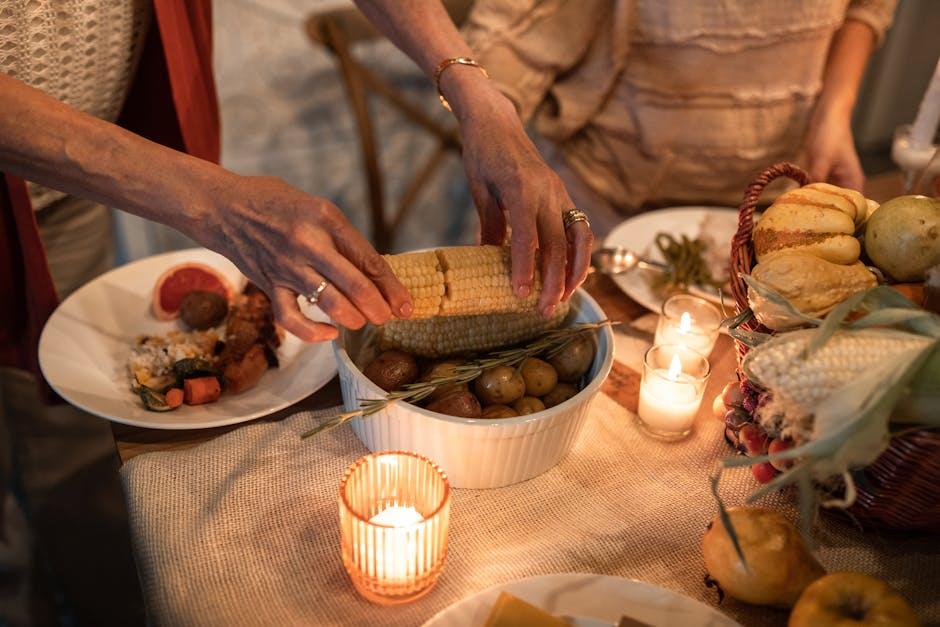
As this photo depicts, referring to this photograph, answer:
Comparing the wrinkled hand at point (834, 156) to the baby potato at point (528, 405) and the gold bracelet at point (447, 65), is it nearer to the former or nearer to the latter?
the gold bracelet at point (447, 65)

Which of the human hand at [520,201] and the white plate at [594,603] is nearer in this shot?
the white plate at [594,603]

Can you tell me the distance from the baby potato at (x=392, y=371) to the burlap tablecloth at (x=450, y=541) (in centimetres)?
12

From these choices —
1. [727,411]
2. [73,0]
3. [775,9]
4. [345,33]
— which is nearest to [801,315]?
[727,411]

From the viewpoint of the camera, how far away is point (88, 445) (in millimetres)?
1652

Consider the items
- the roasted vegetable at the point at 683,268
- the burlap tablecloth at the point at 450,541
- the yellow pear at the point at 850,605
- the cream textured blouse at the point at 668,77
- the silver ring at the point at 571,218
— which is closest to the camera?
the yellow pear at the point at 850,605

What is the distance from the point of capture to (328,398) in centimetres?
106

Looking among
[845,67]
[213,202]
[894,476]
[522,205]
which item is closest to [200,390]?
[213,202]

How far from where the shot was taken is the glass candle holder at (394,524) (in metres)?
0.74

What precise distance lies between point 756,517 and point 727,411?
0.18m

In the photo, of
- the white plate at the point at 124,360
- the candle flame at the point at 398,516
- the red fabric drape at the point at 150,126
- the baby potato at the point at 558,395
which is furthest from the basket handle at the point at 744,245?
the red fabric drape at the point at 150,126

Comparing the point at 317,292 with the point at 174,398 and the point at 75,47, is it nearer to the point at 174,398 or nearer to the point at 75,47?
the point at 174,398

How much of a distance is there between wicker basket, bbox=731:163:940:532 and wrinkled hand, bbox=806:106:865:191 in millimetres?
682

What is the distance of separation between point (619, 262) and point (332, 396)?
56 centimetres

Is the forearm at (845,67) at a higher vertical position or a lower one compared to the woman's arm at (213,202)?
lower
